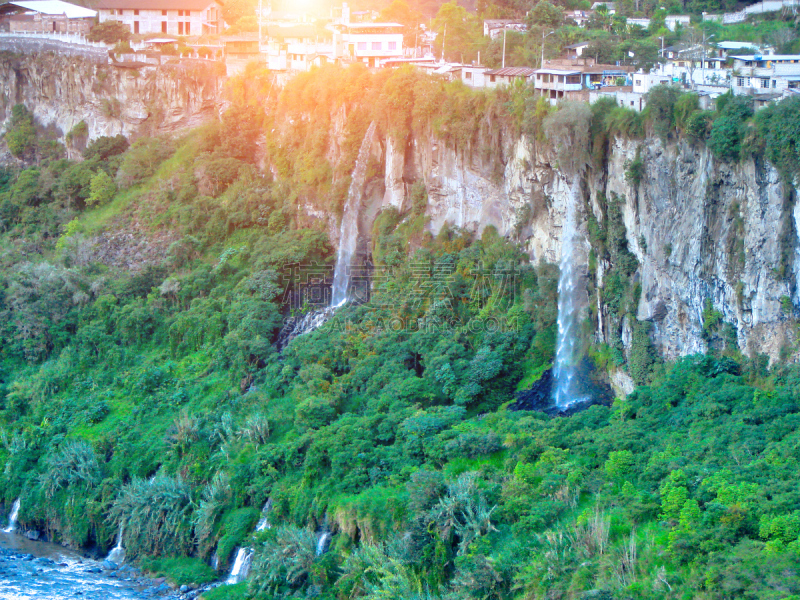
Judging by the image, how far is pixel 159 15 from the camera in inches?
2227

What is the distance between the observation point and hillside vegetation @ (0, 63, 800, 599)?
72.7 ft

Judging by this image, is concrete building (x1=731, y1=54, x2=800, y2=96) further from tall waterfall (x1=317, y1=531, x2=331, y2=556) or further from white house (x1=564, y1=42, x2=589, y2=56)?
tall waterfall (x1=317, y1=531, x2=331, y2=556)

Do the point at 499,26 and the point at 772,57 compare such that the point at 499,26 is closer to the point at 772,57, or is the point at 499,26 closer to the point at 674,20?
the point at 674,20

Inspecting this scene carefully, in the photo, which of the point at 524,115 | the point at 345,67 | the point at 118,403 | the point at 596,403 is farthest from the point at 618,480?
the point at 345,67

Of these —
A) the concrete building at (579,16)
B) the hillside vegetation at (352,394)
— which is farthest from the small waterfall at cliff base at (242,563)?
the concrete building at (579,16)

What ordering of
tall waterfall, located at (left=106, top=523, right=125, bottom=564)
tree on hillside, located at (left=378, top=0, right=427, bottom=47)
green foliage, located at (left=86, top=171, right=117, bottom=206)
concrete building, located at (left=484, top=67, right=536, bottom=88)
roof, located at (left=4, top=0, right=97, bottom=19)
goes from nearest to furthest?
1. tall waterfall, located at (left=106, top=523, right=125, bottom=564)
2. concrete building, located at (left=484, top=67, right=536, bottom=88)
3. green foliage, located at (left=86, top=171, right=117, bottom=206)
4. tree on hillside, located at (left=378, top=0, right=427, bottom=47)
5. roof, located at (left=4, top=0, right=97, bottom=19)

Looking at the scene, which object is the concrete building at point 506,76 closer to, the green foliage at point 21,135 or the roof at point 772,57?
the roof at point 772,57

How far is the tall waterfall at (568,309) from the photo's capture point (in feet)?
103

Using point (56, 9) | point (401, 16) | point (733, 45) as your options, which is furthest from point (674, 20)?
point (56, 9)

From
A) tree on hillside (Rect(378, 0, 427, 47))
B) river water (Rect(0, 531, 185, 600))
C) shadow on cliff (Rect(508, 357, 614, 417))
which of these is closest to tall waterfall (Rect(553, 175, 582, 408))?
shadow on cliff (Rect(508, 357, 614, 417))

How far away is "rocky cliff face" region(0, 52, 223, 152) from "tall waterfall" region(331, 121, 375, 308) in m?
11.5

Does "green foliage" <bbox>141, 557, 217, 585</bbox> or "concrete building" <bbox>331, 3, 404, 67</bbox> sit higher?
"concrete building" <bbox>331, 3, 404, 67</bbox>

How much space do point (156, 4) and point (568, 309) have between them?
3395cm

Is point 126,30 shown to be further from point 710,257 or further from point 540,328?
point 710,257
